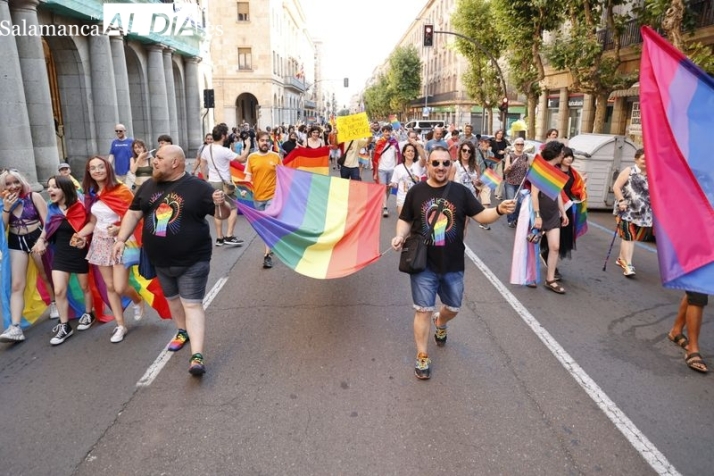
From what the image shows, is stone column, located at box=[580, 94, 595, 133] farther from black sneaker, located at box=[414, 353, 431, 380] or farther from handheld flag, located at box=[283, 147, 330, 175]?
black sneaker, located at box=[414, 353, 431, 380]

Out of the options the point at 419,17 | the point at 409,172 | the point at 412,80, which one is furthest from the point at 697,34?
the point at 419,17

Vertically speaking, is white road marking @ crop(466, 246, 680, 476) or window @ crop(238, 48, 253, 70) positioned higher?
window @ crop(238, 48, 253, 70)

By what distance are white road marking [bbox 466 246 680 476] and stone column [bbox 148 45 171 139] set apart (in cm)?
1813

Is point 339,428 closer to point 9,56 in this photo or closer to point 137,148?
point 137,148

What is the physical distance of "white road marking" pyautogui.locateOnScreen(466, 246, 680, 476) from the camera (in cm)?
326

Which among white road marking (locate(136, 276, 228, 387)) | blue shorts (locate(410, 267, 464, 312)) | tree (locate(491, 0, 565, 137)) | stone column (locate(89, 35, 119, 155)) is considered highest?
tree (locate(491, 0, 565, 137))

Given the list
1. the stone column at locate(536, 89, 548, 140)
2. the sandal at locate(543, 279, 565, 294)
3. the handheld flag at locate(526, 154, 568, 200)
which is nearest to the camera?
the handheld flag at locate(526, 154, 568, 200)

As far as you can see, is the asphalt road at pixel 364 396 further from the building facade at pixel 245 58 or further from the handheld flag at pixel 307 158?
the building facade at pixel 245 58

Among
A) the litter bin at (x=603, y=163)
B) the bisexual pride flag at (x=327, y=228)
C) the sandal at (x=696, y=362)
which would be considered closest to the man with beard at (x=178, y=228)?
the bisexual pride flag at (x=327, y=228)

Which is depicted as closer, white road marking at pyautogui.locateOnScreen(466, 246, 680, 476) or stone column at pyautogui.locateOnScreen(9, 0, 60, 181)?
white road marking at pyautogui.locateOnScreen(466, 246, 680, 476)

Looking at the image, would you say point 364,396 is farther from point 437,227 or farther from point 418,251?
point 437,227

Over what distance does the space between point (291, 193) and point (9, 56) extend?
8.51 metres

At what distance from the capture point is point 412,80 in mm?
71438

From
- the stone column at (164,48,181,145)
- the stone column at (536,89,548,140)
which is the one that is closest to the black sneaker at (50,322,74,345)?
the stone column at (164,48,181,145)
